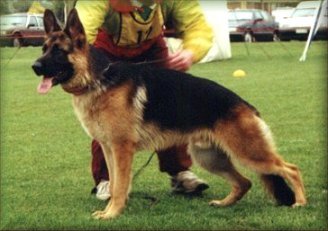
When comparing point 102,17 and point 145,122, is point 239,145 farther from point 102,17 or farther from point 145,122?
point 102,17

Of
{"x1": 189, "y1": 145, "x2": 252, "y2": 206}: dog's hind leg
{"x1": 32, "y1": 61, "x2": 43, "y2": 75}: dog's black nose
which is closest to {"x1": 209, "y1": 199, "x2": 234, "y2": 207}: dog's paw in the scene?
{"x1": 189, "y1": 145, "x2": 252, "y2": 206}: dog's hind leg

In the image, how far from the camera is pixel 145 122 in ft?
14.3

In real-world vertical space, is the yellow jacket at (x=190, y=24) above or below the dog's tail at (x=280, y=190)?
above

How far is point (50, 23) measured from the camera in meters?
4.13

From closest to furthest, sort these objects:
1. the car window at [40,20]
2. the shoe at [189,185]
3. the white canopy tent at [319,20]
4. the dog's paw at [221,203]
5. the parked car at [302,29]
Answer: the car window at [40,20], the dog's paw at [221,203], the shoe at [189,185], the parked car at [302,29], the white canopy tent at [319,20]

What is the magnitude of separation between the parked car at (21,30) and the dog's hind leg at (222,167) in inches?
50.7

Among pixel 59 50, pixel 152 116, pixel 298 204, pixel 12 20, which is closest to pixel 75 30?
pixel 59 50

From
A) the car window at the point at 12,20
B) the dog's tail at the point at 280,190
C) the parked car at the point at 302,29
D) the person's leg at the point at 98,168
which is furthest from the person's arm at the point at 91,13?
the parked car at the point at 302,29

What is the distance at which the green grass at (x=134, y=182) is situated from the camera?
162 inches

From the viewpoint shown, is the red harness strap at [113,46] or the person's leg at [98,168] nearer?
the red harness strap at [113,46]

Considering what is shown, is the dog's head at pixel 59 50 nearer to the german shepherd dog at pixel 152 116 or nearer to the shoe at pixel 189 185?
the german shepherd dog at pixel 152 116

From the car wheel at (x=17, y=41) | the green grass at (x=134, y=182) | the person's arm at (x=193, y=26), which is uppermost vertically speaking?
the car wheel at (x=17, y=41)

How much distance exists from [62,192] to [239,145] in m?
1.45

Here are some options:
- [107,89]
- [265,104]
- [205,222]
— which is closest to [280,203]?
[205,222]
